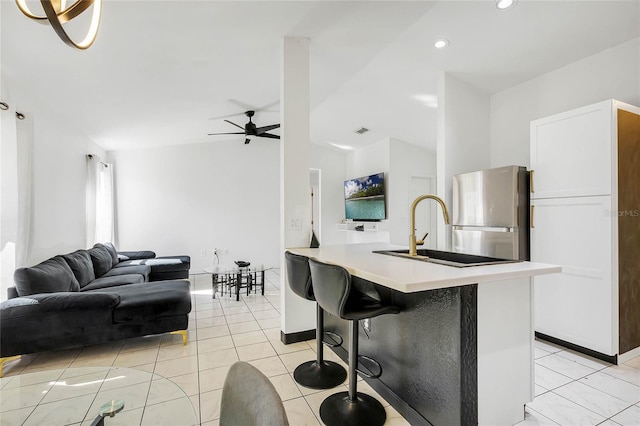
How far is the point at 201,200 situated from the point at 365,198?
136 inches

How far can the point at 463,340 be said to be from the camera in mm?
1429

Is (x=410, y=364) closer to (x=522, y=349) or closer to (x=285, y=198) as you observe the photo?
(x=522, y=349)

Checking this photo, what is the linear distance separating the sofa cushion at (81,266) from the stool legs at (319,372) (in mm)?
2845

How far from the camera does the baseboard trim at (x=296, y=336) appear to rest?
2.80 meters

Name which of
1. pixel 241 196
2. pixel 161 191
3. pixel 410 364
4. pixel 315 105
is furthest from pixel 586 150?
pixel 161 191

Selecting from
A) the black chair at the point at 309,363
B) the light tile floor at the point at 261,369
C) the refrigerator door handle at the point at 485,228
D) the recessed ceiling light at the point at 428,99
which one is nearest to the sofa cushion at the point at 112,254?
the light tile floor at the point at 261,369

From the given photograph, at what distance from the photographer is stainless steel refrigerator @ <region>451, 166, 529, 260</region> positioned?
9.64ft

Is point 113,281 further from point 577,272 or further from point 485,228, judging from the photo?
point 577,272

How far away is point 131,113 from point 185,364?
330cm

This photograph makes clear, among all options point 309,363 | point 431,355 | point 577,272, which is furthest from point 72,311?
point 577,272

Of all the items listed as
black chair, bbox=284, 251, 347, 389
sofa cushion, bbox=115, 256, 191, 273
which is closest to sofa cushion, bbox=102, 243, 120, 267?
sofa cushion, bbox=115, 256, 191, 273

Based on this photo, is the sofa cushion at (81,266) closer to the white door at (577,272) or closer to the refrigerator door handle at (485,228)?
the refrigerator door handle at (485,228)

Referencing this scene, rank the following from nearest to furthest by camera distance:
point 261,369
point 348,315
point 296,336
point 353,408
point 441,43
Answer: point 348,315
point 353,408
point 261,369
point 296,336
point 441,43

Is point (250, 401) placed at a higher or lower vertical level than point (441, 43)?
lower
